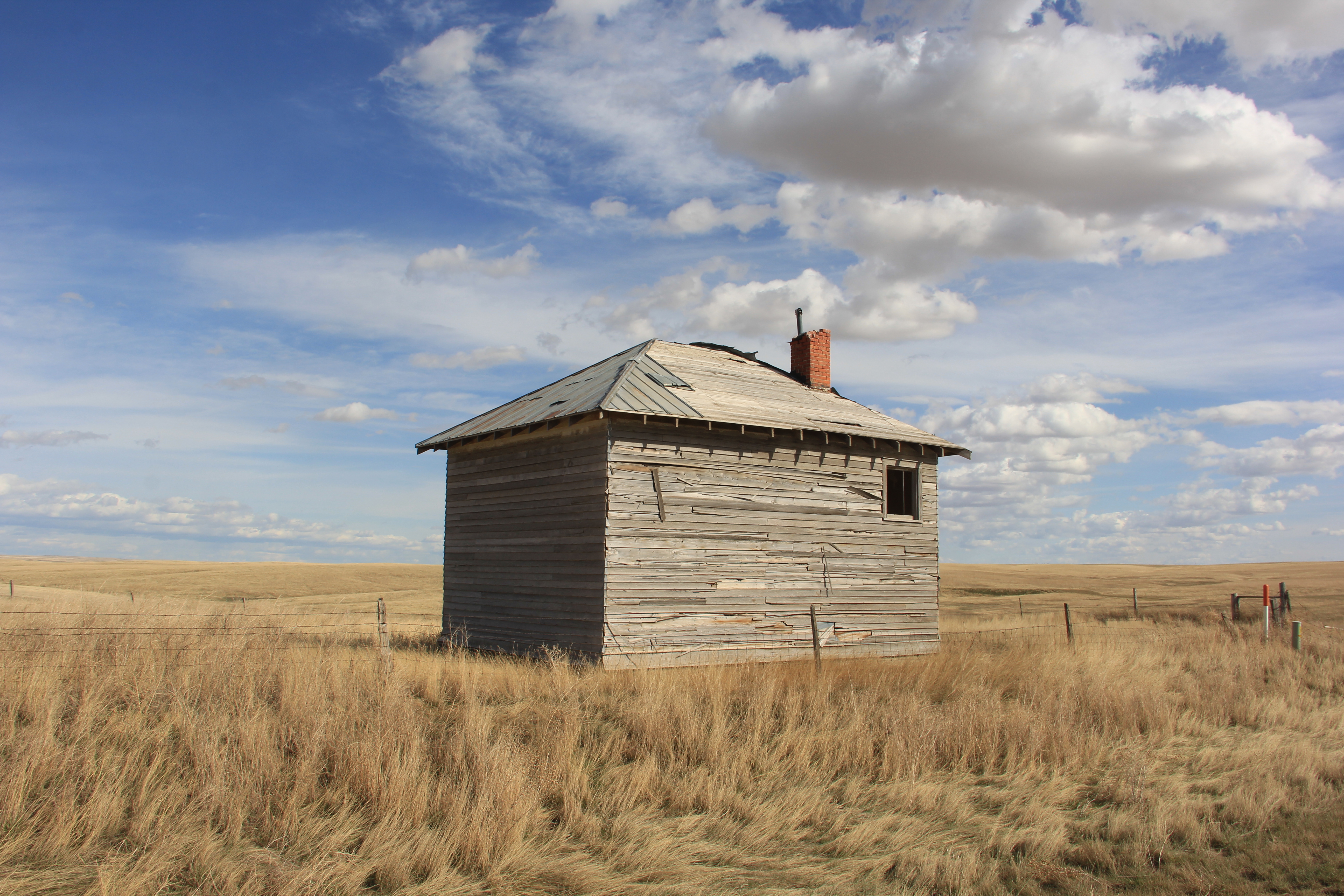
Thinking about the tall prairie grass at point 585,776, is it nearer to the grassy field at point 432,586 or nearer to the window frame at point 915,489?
the window frame at point 915,489

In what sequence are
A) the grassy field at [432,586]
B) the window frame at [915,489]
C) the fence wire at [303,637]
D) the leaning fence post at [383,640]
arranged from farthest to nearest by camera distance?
the grassy field at [432,586] → the window frame at [915,489] → the leaning fence post at [383,640] → the fence wire at [303,637]

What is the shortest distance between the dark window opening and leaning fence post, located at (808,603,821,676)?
3136 mm

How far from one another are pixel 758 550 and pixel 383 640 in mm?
6545

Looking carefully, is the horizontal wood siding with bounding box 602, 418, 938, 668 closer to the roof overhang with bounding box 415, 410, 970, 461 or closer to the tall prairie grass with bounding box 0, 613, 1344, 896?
the roof overhang with bounding box 415, 410, 970, 461

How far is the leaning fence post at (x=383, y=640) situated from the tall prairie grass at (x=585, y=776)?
41 cm

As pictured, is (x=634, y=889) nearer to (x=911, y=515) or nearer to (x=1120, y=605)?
(x=911, y=515)

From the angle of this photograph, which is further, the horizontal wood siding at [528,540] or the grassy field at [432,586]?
Result: the grassy field at [432,586]

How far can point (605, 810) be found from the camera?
6961 mm

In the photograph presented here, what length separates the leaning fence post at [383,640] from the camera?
10453 mm

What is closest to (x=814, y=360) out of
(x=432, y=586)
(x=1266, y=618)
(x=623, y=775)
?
(x=1266, y=618)

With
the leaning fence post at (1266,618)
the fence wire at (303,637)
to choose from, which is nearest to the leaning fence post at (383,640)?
the fence wire at (303,637)

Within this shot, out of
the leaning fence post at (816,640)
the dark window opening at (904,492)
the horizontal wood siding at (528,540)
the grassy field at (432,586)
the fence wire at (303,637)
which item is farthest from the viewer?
the grassy field at (432,586)

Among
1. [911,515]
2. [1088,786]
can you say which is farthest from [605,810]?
[911,515]

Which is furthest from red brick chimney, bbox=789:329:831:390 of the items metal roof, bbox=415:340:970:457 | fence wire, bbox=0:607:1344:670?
fence wire, bbox=0:607:1344:670
